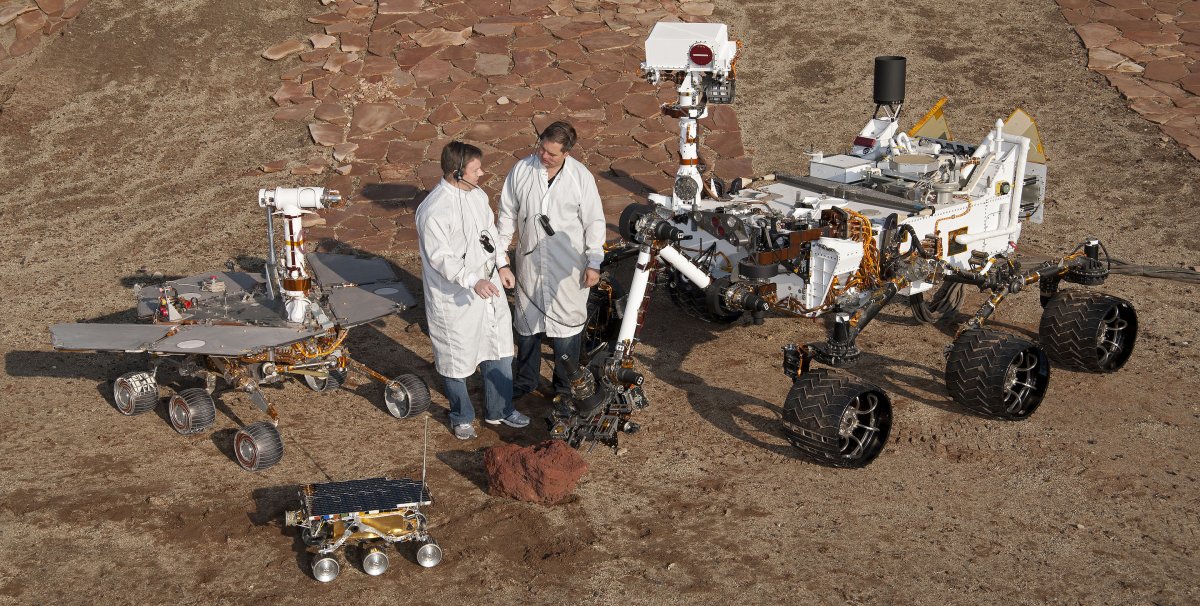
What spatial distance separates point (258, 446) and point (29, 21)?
12.0 meters

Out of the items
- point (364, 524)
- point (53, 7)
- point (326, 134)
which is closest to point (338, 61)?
point (326, 134)


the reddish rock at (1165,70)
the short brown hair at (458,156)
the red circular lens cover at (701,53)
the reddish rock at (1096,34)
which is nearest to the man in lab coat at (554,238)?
the short brown hair at (458,156)

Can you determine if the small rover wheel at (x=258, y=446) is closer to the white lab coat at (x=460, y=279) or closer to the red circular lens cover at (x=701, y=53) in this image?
the white lab coat at (x=460, y=279)

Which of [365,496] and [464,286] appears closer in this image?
[365,496]

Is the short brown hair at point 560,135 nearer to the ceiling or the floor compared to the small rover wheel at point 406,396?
nearer to the ceiling

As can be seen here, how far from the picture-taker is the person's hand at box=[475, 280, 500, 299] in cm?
762

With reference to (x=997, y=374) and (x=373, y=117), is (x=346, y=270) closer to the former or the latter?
(x=997, y=374)

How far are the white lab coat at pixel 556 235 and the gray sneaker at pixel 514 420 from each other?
630mm

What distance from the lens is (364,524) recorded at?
267 inches

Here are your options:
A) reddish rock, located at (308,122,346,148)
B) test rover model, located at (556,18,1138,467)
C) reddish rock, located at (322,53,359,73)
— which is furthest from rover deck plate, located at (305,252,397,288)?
reddish rock, located at (322,53,359,73)

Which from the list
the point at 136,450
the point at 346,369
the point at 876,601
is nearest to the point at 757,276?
the point at 876,601

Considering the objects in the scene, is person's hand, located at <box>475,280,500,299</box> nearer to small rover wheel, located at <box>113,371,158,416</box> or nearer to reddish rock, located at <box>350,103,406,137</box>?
small rover wheel, located at <box>113,371,158,416</box>

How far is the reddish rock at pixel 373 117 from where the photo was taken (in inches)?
576

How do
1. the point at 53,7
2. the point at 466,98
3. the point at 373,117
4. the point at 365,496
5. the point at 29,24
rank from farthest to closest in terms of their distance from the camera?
the point at 53,7
the point at 29,24
the point at 466,98
the point at 373,117
the point at 365,496
